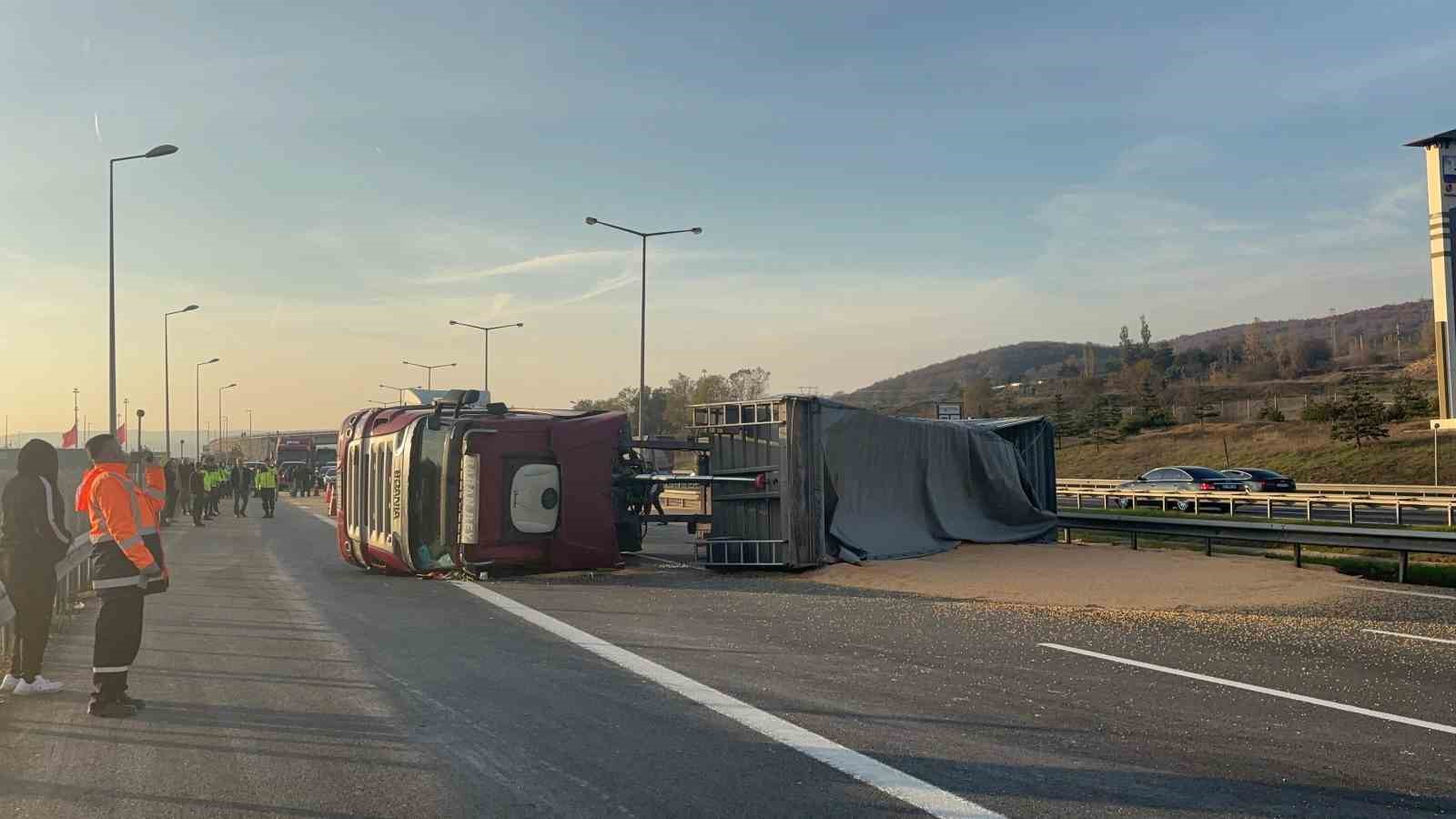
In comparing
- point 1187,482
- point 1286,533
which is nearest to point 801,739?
point 1286,533

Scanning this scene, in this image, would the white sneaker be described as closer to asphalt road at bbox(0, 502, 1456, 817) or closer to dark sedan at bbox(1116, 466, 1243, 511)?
asphalt road at bbox(0, 502, 1456, 817)

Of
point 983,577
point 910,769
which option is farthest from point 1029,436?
point 910,769

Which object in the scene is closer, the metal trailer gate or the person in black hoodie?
the person in black hoodie

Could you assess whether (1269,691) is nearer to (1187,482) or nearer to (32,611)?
(32,611)

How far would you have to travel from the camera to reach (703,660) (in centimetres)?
873

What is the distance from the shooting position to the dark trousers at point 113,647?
7.09 m

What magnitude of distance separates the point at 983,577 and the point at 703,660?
7142 millimetres

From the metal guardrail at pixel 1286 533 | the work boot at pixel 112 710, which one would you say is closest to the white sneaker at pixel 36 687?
the work boot at pixel 112 710

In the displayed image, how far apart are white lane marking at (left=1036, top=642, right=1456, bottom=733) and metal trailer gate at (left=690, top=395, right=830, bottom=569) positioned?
262 inches

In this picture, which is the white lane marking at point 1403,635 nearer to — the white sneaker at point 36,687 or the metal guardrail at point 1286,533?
the metal guardrail at point 1286,533

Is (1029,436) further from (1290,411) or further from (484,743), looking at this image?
(1290,411)

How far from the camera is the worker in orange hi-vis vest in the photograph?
7098 millimetres

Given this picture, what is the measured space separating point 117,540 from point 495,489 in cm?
743

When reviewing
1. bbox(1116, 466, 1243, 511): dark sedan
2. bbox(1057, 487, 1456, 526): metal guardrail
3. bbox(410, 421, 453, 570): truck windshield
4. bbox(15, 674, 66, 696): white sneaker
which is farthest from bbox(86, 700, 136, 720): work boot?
bbox(1116, 466, 1243, 511): dark sedan
